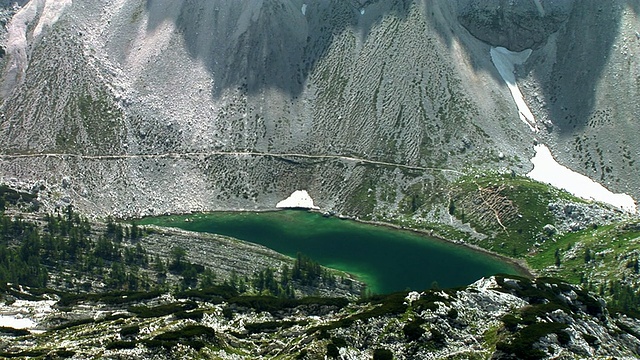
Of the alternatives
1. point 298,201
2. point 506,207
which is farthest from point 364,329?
point 298,201

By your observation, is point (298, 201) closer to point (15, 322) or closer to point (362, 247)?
point (362, 247)

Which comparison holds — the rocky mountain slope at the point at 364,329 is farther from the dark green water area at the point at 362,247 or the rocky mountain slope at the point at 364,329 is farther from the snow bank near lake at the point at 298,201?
the snow bank near lake at the point at 298,201

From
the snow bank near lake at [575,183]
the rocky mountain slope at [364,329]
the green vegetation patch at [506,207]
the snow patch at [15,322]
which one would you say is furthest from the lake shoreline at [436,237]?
the snow patch at [15,322]

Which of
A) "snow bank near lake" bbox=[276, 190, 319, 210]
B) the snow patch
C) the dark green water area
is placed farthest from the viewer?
"snow bank near lake" bbox=[276, 190, 319, 210]

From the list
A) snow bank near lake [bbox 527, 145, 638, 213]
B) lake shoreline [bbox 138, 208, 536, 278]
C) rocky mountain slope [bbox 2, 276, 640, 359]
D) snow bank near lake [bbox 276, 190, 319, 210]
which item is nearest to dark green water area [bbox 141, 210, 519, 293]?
lake shoreline [bbox 138, 208, 536, 278]

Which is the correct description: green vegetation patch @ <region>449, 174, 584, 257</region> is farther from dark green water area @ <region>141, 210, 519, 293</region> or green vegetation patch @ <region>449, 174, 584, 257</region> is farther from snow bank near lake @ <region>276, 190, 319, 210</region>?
snow bank near lake @ <region>276, 190, 319, 210</region>

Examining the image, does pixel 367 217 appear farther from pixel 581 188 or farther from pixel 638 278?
pixel 638 278

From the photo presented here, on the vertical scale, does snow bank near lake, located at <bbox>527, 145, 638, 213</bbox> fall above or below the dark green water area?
above
